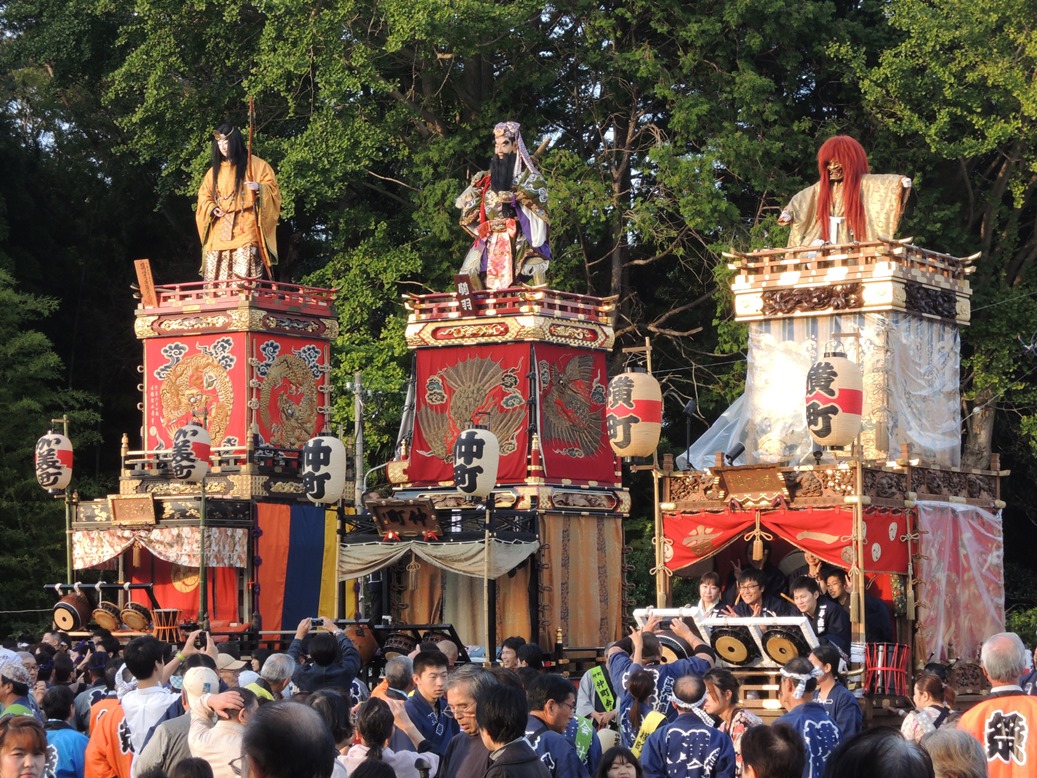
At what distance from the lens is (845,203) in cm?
1983

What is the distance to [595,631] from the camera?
22391 millimetres

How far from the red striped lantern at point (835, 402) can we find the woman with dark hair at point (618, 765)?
31.4ft

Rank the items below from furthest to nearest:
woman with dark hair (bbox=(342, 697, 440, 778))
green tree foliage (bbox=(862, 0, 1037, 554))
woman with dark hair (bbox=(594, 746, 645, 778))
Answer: green tree foliage (bbox=(862, 0, 1037, 554))
woman with dark hair (bbox=(594, 746, 645, 778))
woman with dark hair (bbox=(342, 697, 440, 778))

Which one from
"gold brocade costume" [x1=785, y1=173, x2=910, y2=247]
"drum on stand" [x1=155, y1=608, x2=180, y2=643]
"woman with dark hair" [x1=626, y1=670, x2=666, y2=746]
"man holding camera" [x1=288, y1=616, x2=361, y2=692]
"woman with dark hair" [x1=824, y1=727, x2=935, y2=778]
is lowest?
"drum on stand" [x1=155, y1=608, x2=180, y2=643]

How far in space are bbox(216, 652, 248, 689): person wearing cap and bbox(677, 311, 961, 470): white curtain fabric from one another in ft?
29.3

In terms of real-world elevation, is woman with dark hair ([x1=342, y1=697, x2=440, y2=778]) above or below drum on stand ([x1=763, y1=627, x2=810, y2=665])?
above

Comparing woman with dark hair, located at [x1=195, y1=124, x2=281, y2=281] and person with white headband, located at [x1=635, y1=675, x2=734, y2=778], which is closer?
person with white headband, located at [x1=635, y1=675, x2=734, y2=778]

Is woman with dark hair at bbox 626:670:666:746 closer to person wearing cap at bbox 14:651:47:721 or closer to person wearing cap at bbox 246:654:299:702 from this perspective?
person wearing cap at bbox 246:654:299:702

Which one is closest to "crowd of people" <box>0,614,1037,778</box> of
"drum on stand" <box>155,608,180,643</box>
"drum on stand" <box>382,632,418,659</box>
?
"drum on stand" <box>382,632,418,659</box>

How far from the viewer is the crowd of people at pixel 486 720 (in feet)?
19.9

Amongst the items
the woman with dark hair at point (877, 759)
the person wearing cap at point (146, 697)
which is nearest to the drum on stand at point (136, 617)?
the person wearing cap at point (146, 697)

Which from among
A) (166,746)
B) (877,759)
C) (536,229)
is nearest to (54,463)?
(536,229)

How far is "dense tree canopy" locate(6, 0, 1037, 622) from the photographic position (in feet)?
86.2

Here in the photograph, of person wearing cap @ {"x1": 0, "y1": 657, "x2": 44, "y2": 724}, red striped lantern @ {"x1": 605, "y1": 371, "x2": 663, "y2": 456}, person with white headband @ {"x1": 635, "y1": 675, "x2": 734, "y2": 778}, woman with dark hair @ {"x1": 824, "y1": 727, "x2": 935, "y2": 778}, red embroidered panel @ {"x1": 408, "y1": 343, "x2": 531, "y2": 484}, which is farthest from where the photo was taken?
red embroidered panel @ {"x1": 408, "y1": 343, "x2": 531, "y2": 484}
